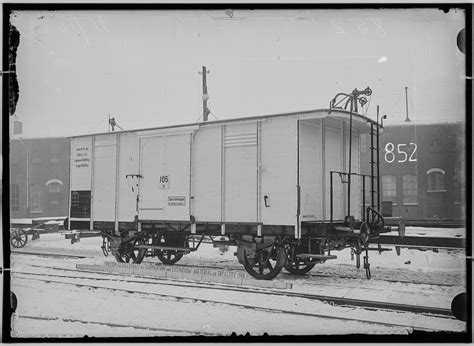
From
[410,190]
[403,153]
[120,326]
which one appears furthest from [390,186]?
[120,326]

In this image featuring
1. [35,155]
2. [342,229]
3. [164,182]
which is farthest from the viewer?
[164,182]

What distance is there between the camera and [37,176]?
1188cm

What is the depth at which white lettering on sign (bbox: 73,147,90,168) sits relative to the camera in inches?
585

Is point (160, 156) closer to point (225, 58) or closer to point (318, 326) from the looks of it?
point (225, 58)

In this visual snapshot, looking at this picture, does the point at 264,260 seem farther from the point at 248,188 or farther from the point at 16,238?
the point at 16,238

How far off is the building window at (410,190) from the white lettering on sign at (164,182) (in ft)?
19.1

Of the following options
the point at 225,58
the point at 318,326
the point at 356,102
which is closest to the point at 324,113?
the point at 356,102

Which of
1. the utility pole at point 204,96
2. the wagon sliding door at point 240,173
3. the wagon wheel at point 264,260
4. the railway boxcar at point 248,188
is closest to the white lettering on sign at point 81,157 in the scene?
the railway boxcar at point 248,188

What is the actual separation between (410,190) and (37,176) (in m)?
9.11

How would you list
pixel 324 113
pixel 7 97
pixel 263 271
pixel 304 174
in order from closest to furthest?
1. pixel 7 97
2. pixel 324 113
3. pixel 304 174
4. pixel 263 271

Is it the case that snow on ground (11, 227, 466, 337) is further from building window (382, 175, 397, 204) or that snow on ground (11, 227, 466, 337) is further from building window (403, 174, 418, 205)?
building window (382, 175, 397, 204)

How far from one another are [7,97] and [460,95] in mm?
6401

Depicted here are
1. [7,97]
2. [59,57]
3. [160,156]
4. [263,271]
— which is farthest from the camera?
[160,156]

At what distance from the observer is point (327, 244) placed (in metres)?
11.7
